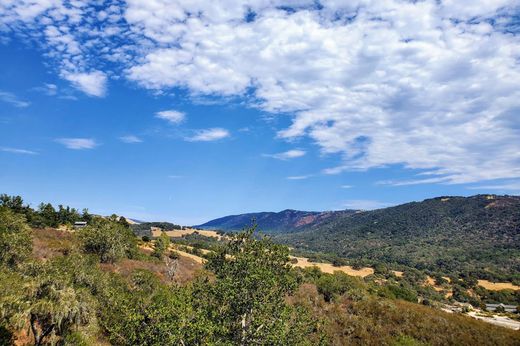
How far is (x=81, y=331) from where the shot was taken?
23750 millimetres

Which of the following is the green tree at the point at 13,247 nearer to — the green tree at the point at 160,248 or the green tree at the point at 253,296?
the green tree at the point at 253,296

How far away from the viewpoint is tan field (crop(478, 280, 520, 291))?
9590cm

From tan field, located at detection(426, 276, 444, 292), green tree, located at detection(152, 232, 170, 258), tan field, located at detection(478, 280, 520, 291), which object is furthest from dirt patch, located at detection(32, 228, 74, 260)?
tan field, located at detection(478, 280, 520, 291)

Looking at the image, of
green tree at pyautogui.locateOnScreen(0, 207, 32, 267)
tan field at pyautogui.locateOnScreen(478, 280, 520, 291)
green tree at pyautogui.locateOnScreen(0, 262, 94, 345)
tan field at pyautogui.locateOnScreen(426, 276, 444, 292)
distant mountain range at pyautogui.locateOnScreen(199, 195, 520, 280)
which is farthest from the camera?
distant mountain range at pyautogui.locateOnScreen(199, 195, 520, 280)

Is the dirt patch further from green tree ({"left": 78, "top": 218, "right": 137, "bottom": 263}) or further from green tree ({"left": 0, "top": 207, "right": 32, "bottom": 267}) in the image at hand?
green tree ({"left": 0, "top": 207, "right": 32, "bottom": 267})

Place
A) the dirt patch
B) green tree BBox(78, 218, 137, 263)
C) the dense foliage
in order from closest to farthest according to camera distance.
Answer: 1. the dirt patch
2. green tree BBox(78, 218, 137, 263)
3. the dense foliage

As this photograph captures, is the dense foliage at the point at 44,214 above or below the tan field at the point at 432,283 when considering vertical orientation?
above

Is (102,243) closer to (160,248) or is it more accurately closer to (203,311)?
(160,248)

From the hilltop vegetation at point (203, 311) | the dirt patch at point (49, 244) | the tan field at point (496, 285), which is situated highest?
the dirt patch at point (49, 244)

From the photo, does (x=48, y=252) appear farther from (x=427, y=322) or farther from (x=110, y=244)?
(x=427, y=322)

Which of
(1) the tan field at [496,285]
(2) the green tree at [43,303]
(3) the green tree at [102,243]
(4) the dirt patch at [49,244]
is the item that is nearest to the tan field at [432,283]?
(1) the tan field at [496,285]

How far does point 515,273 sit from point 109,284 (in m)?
123

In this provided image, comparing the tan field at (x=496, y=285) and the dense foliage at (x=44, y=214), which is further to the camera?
the tan field at (x=496, y=285)

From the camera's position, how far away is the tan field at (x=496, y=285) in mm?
95900
